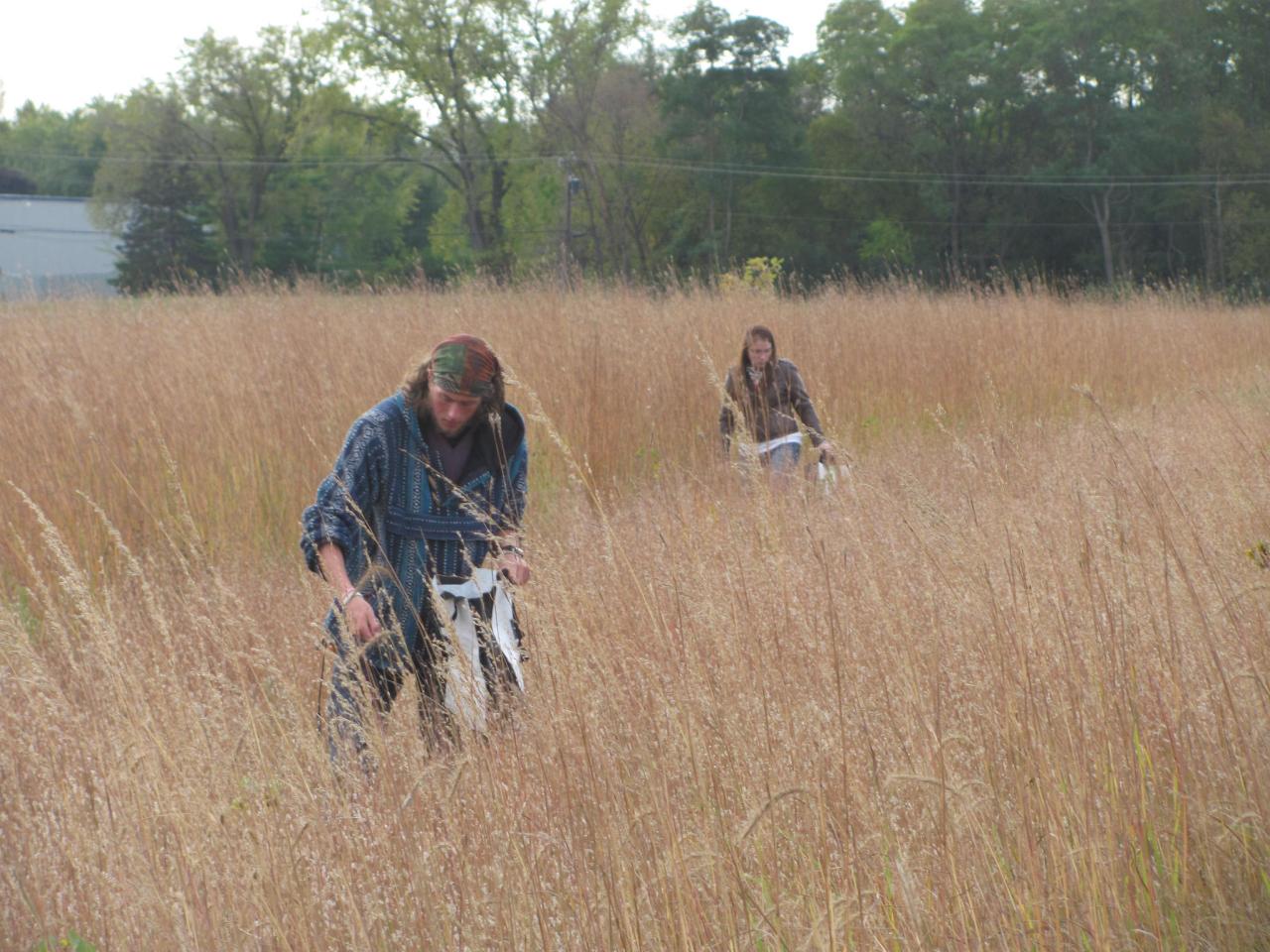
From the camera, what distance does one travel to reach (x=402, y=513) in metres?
3.57

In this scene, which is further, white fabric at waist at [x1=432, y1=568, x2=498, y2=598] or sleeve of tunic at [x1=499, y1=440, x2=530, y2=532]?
sleeve of tunic at [x1=499, y1=440, x2=530, y2=532]

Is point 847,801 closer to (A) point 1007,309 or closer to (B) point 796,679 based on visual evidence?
(B) point 796,679

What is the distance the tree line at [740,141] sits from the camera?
4253 cm

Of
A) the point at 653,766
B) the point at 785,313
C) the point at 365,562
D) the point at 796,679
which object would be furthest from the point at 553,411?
the point at 653,766

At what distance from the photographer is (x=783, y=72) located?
44.9 metres

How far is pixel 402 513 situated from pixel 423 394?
1.13 ft

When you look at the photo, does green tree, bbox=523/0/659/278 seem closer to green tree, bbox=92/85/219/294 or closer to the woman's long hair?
green tree, bbox=92/85/219/294

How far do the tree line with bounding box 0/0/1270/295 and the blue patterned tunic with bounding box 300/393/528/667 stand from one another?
3764 centimetres

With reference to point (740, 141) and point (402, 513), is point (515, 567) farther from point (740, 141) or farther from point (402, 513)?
point (740, 141)

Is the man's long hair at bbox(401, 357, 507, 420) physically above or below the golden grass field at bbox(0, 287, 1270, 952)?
above

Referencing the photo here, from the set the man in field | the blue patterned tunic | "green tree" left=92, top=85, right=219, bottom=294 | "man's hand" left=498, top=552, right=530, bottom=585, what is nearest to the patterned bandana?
the man in field

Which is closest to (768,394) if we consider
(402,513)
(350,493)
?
(402,513)

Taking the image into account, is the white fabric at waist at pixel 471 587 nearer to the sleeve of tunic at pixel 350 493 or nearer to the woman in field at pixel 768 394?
the sleeve of tunic at pixel 350 493

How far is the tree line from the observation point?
42531 millimetres
